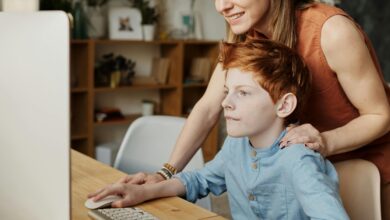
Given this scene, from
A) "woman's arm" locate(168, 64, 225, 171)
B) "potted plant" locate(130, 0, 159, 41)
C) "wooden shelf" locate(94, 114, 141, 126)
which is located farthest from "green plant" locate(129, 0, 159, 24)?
"woman's arm" locate(168, 64, 225, 171)

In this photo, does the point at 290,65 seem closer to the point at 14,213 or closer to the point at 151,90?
the point at 14,213

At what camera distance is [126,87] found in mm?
4562

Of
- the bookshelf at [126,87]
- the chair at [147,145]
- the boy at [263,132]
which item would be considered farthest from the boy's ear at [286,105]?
the bookshelf at [126,87]

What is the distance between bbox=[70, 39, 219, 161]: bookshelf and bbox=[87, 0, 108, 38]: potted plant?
11 centimetres

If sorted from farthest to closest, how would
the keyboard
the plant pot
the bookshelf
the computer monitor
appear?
the plant pot → the bookshelf → the keyboard → the computer monitor

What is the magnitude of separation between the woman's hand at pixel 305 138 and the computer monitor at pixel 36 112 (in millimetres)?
594

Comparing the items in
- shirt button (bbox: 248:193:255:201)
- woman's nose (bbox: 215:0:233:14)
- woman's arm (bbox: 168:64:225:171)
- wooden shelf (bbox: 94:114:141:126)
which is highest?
woman's nose (bbox: 215:0:233:14)

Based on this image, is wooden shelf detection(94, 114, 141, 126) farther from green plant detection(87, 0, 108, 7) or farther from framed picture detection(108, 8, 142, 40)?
green plant detection(87, 0, 108, 7)

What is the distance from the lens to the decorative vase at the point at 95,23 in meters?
4.50

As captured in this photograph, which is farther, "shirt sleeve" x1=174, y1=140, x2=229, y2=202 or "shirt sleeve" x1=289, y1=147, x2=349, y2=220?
"shirt sleeve" x1=174, y1=140, x2=229, y2=202

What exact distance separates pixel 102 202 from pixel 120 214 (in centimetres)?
9

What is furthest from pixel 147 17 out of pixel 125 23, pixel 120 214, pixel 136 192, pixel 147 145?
pixel 120 214

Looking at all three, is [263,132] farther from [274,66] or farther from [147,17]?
[147,17]

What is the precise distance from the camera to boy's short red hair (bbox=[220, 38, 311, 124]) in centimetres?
124
